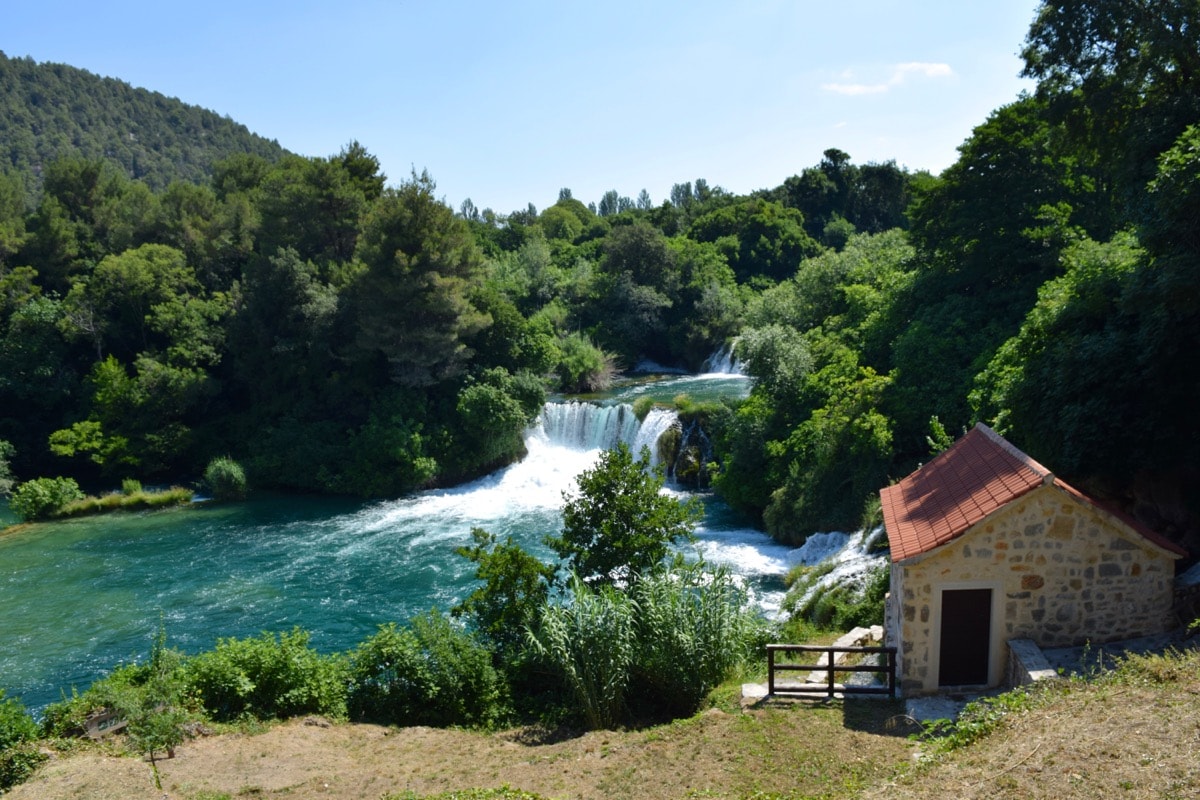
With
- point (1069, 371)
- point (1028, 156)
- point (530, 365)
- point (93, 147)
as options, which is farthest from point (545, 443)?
point (93, 147)

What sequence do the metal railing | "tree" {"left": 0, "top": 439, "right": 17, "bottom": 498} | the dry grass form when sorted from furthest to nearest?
"tree" {"left": 0, "top": 439, "right": 17, "bottom": 498} → the metal railing → the dry grass

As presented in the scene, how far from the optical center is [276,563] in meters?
22.3

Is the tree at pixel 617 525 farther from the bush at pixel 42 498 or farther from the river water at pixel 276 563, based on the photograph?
the bush at pixel 42 498

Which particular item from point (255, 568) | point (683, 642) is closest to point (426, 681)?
point (683, 642)

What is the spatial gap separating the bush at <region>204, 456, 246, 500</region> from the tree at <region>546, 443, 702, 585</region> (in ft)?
67.7

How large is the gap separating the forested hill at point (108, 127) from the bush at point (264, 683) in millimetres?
105344

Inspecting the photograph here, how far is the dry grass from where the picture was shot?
665 cm

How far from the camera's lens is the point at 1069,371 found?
42.6 feet

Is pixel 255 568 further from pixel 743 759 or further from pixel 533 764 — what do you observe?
pixel 743 759

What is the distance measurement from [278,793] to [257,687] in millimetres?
3565

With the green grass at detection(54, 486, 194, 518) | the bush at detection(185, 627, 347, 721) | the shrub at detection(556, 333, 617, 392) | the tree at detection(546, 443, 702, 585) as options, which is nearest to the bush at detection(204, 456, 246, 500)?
the green grass at detection(54, 486, 194, 518)

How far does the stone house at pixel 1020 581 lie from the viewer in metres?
9.60

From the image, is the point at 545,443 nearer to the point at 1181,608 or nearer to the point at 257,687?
the point at 257,687

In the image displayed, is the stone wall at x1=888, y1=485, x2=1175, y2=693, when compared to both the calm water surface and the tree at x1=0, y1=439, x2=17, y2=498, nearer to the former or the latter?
the calm water surface
